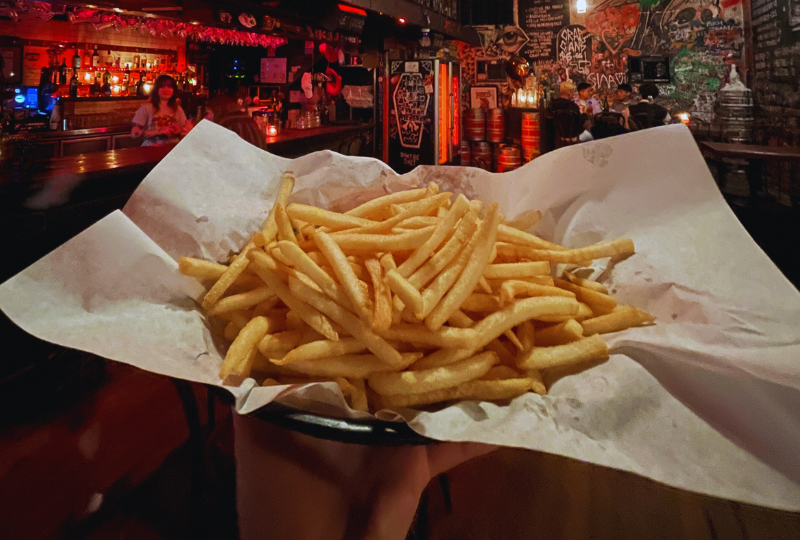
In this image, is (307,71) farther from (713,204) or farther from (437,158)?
(713,204)

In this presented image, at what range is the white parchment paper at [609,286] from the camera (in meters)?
0.75

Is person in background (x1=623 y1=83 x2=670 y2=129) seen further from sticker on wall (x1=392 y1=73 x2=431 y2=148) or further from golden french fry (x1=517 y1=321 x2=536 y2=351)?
golden french fry (x1=517 y1=321 x2=536 y2=351)

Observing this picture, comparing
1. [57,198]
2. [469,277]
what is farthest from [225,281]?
[57,198]

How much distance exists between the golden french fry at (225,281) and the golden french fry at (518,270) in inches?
22.0

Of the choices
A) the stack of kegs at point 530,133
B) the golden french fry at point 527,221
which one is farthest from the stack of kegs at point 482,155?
the golden french fry at point 527,221

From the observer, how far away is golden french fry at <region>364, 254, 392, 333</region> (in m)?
0.82

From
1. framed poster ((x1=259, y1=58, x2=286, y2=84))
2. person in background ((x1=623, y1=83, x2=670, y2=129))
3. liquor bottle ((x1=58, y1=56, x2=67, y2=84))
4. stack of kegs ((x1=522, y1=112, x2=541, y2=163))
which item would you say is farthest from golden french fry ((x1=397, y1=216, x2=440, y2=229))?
liquor bottle ((x1=58, y1=56, x2=67, y2=84))

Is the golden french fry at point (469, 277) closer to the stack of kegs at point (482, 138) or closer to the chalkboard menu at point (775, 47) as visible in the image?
the chalkboard menu at point (775, 47)

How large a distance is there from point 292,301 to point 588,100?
7397mm

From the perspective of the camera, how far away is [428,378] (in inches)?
32.7

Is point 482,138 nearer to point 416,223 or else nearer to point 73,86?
point 73,86

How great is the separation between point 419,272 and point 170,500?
4.45 ft

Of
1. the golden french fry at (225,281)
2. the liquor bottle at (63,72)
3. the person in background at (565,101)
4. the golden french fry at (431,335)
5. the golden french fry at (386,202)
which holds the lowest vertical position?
the golden french fry at (431,335)

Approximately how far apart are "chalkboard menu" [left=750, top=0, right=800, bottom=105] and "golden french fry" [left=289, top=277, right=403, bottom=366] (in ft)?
19.5
